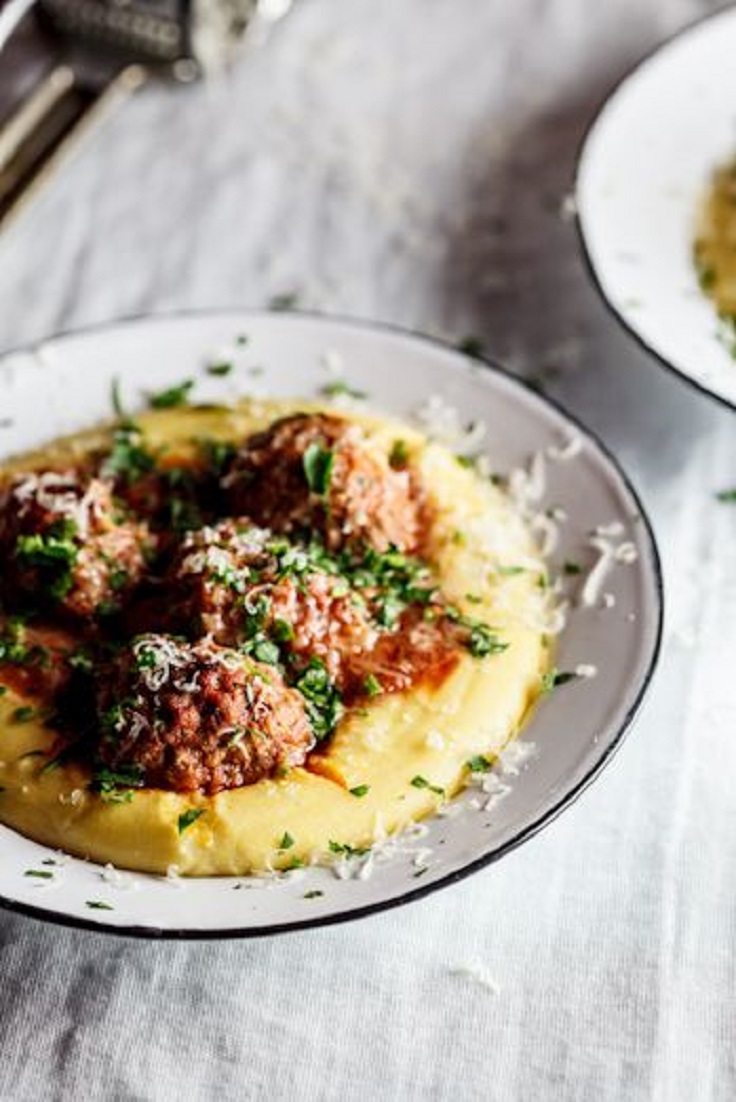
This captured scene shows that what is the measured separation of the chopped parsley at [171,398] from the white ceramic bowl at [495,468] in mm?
47

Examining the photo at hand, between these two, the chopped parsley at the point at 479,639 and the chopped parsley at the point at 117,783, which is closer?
the chopped parsley at the point at 117,783

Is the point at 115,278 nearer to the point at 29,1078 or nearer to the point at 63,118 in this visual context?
the point at 63,118

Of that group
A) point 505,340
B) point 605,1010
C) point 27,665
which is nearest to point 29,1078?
point 27,665

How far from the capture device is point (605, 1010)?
3377 mm

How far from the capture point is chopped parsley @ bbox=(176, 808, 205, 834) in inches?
131

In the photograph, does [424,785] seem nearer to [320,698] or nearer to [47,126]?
[320,698]

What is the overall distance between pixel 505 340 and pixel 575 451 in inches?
44.5

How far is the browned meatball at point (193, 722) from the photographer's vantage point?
3395 millimetres

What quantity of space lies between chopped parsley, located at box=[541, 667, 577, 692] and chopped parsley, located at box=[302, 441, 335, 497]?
2.40ft

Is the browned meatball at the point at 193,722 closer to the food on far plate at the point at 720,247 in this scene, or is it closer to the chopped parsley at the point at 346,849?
the chopped parsley at the point at 346,849

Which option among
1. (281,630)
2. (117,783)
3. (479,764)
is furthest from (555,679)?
(117,783)

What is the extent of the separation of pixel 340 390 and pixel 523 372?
0.85 meters

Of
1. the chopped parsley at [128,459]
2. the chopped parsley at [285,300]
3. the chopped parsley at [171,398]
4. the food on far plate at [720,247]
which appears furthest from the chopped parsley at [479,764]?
the chopped parsley at [285,300]

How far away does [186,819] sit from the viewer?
131 inches
